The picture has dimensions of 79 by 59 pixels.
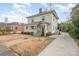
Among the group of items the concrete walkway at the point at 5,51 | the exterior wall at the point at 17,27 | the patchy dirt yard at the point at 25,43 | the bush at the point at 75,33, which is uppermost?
the exterior wall at the point at 17,27

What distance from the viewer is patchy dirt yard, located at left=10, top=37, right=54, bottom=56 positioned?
3021 mm

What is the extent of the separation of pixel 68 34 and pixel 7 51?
2.78 ft

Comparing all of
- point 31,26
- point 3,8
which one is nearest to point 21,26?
point 31,26

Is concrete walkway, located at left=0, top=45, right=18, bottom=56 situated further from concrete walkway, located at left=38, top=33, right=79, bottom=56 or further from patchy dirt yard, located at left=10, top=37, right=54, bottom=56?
concrete walkway, located at left=38, top=33, right=79, bottom=56

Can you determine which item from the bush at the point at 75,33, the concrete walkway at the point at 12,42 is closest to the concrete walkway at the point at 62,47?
the bush at the point at 75,33

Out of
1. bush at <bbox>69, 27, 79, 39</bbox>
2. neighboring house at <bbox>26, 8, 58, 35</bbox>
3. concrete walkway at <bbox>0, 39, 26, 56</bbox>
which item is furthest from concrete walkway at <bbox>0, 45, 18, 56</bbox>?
bush at <bbox>69, 27, 79, 39</bbox>

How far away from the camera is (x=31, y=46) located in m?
3.05

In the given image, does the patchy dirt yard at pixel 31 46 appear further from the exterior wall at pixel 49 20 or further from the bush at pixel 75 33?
the bush at pixel 75 33

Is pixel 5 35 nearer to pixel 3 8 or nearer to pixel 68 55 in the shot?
pixel 3 8

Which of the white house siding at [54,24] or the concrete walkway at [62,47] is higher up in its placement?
the white house siding at [54,24]

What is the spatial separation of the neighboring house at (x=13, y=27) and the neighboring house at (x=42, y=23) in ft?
0.27

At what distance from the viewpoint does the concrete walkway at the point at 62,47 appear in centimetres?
302

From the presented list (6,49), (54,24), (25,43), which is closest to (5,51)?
(6,49)

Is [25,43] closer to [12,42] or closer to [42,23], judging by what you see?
[12,42]
